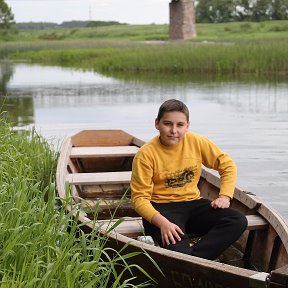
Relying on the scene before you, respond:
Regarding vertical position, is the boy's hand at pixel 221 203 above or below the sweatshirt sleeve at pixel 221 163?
below

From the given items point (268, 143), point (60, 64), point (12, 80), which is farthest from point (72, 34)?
point (268, 143)

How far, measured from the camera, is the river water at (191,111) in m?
8.84

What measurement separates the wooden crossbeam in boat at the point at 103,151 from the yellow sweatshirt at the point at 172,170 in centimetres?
252

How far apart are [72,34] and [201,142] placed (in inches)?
2515

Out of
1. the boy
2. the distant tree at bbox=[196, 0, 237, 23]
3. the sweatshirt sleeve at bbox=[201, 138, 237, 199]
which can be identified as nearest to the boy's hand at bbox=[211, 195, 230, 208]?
the boy

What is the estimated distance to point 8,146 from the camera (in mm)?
6293

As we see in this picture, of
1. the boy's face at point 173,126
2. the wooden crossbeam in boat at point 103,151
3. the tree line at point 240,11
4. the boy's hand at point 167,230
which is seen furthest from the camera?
the tree line at point 240,11

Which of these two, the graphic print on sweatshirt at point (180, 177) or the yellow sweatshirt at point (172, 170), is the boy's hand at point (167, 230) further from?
the graphic print on sweatshirt at point (180, 177)

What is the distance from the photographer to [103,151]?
7152 millimetres

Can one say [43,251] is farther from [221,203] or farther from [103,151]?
[103,151]

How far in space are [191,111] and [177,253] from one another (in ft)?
34.5

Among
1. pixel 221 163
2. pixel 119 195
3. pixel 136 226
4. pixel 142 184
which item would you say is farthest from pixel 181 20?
pixel 142 184

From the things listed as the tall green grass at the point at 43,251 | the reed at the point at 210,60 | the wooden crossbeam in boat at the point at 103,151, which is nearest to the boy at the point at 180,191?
the tall green grass at the point at 43,251

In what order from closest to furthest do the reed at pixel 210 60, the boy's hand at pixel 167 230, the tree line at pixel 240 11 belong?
the boy's hand at pixel 167 230 < the reed at pixel 210 60 < the tree line at pixel 240 11
